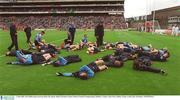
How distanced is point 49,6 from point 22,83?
80328 mm

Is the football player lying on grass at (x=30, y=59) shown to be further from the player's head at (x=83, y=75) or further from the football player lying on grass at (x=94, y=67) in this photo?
the player's head at (x=83, y=75)

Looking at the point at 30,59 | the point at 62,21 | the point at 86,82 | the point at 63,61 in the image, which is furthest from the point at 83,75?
the point at 62,21

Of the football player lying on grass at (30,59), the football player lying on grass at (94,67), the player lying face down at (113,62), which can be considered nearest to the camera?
the football player lying on grass at (94,67)

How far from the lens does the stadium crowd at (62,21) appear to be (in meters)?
75.4

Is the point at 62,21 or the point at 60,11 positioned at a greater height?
the point at 60,11

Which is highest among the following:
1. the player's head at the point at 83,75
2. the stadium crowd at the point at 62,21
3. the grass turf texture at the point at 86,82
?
the player's head at the point at 83,75

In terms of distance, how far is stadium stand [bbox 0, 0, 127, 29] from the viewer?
3241 inches

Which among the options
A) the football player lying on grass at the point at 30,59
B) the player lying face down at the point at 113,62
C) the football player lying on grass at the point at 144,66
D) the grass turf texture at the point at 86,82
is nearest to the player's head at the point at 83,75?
the grass turf texture at the point at 86,82

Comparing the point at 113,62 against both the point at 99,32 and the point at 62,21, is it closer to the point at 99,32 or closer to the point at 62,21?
the point at 99,32

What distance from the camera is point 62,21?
267 ft

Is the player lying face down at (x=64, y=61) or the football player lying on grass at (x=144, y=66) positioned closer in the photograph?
the football player lying on grass at (x=144, y=66)

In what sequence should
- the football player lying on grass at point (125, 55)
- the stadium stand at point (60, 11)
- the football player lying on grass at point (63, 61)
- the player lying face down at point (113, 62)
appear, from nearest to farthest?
the player lying face down at point (113, 62) < the football player lying on grass at point (63, 61) < the football player lying on grass at point (125, 55) < the stadium stand at point (60, 11)

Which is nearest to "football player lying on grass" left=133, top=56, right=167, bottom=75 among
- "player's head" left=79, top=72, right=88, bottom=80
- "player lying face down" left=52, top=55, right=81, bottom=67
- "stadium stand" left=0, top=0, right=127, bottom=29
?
"player's head" left=79, top=72, right=88, bottom=80

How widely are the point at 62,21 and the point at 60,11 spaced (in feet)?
28.3
